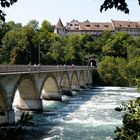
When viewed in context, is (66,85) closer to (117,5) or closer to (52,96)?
(52,96)

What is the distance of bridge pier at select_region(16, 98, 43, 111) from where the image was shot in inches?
1587

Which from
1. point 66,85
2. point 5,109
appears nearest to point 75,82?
point 66,85

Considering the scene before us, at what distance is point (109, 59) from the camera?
3809 inches

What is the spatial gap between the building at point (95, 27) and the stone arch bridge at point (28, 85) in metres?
84.6

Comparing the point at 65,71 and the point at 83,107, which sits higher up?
the point at 65,71

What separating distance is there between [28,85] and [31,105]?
2.27 meters

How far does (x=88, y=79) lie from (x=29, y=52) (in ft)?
52.3

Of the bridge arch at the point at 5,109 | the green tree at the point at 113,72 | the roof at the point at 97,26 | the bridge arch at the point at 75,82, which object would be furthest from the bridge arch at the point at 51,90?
the roof at the point at 97,26

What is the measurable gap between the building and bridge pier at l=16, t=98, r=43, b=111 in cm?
11137

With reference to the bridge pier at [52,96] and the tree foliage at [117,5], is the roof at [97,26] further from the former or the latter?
the tree foliage at [117,5]

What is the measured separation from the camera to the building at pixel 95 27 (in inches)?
6004

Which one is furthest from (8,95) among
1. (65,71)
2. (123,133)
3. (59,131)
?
(65,71)

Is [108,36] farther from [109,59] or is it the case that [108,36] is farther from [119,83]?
[119,83]

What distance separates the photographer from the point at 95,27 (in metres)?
155
